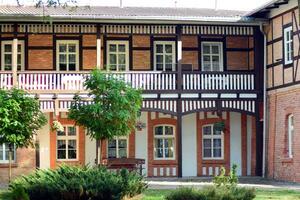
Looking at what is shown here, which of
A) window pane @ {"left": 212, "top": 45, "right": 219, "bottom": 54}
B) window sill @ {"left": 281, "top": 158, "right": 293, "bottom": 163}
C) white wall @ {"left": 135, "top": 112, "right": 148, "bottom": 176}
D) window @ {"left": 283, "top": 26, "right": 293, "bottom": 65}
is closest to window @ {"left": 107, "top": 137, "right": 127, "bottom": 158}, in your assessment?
white wall @ {"left": 135, "top": 112, "right": 148, "bottom": 176}

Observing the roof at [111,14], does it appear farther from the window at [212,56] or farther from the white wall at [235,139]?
the white wall at [235,139]

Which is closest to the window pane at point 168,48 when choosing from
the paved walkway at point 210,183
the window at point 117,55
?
the window at point 117,55

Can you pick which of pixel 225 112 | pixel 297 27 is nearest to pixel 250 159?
pixel 225 112

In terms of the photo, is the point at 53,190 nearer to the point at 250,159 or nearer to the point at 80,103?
the point at 80,103

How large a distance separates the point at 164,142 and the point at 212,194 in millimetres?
15920

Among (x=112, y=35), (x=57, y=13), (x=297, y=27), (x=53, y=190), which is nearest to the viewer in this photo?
(x=53, y=190)

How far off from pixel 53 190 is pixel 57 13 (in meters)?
13.9

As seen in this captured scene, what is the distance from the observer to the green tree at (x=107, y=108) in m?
23.4

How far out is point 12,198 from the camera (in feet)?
39.9

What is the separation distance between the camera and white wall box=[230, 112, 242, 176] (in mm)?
30281

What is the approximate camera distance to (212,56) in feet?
100

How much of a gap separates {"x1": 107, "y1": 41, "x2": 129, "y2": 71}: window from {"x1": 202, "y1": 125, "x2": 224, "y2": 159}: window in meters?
4.48

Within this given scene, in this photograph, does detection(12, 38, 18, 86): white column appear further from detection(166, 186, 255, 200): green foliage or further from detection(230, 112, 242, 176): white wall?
detection(166, 186, 255, 200): green foliage

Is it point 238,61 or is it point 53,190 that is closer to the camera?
point 53,190
